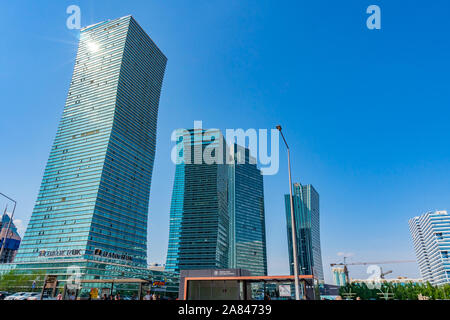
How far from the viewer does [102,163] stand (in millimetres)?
124438

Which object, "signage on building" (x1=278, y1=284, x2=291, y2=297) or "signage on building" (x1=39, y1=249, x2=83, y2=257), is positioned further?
"signage on building" (x1=39, y1=249, x2=83, y2=257)

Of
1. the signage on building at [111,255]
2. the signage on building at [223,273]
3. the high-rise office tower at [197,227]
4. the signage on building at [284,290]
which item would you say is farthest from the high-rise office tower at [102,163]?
the signage on building at [284,290]

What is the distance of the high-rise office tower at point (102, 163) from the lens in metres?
115

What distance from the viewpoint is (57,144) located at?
452 ft

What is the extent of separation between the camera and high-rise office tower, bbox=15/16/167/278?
115 meters

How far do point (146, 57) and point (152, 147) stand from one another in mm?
52692

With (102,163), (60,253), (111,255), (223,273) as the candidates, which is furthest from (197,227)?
(223,273)

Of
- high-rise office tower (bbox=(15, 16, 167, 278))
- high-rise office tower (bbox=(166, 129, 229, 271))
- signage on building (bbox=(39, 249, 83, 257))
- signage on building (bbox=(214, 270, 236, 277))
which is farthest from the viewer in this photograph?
high-rise office tower (bbox=(166, 129, 229, 271))

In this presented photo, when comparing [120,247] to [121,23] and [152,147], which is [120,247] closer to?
[152,147]

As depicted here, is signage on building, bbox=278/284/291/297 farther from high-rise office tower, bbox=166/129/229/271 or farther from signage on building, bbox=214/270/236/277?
high-rise office tower, bbox=166/129/229/271

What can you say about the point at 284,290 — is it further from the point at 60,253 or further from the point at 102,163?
the point at 102,163

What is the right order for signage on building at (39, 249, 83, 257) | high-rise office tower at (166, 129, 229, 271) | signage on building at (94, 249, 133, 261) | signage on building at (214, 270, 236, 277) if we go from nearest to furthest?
signage on building at (214, 270, 236, 277), signage on building at (39, 249, 83, 257), signage on building at (94, 249, 133, 261), high-rise office tower at (166, 129, 229, 271)

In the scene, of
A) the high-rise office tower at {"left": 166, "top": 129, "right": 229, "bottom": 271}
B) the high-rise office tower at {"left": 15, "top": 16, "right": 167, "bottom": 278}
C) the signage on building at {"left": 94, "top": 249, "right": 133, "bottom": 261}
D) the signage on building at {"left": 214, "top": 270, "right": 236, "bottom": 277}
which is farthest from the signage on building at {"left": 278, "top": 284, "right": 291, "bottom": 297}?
the high-rise office tower at {"left": 166, "top": 129, "right": 229, "bottom": 271}
